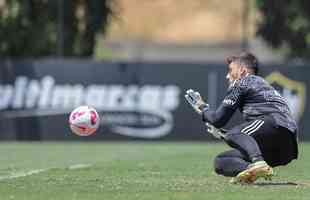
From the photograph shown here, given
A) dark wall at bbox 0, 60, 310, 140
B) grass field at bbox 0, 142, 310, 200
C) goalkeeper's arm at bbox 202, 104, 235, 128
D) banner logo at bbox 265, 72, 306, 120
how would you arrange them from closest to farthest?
grass field at bbox 0, 142, 310, 200 < goalkeeper's arm at bbox 202, 104, 235, 128 < banner logo at bbox 265, 72, 306, 120 < dark wall at bbox 0, 60, 310, 140

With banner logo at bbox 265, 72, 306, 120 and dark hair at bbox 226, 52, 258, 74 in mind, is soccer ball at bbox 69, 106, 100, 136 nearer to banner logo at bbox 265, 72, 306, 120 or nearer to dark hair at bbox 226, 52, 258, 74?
dark hair at bbox 226, 52, 258, 74

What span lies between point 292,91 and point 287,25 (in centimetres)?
807

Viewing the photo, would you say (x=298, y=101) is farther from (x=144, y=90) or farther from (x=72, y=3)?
(x=72, y=3)

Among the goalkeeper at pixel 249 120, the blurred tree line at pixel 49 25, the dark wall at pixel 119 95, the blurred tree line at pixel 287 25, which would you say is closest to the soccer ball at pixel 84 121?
the goalkeeper at pixel 249 120

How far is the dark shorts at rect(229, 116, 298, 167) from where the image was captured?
11.5 meters

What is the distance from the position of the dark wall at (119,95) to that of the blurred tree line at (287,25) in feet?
23.9

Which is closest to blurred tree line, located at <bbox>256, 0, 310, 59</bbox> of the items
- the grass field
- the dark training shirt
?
the grass field

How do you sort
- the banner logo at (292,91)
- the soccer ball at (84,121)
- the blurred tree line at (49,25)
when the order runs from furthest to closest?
1. the blurred tree line at (49,25)
2. the banner logo at (292,91)
3. the soccer ball at (84,121)

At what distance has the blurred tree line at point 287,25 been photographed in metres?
35.7

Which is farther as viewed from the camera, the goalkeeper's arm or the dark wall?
the dark wall

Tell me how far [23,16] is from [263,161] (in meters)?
26.4

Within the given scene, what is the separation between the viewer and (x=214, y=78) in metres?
28.8

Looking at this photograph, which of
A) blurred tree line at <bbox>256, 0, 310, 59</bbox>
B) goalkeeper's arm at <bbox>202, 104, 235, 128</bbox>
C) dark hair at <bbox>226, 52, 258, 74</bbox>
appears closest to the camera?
goalkeeper's arm at <bbox>202, 104, 235, 128</bbox>

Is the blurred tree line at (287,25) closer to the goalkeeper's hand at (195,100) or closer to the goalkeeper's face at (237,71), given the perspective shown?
the goalkeeper's face at (237,71)
